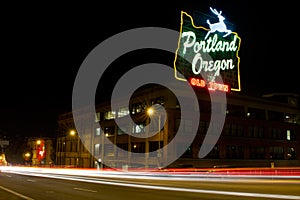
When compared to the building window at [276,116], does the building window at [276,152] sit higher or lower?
lower

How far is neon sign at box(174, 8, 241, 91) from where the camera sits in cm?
4531

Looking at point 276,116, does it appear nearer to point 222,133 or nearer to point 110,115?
point 222,133

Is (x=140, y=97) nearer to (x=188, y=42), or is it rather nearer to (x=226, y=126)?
(x=226, y=126)

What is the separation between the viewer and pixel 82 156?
251 feet

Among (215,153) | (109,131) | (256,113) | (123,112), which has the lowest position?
(215,153)

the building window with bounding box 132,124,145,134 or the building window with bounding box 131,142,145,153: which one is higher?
the building window with bounding box 132,124,145,134

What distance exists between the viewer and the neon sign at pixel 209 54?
45.3m

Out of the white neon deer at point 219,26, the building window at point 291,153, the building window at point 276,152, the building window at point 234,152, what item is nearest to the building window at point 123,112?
the building window at point 234,152

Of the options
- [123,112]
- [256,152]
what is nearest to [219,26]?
[123,112]

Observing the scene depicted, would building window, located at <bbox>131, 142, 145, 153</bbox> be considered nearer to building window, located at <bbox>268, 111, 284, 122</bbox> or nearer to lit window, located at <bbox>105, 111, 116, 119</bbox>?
lit window, located at <bbox>105, 111, 116, 119</bbox>

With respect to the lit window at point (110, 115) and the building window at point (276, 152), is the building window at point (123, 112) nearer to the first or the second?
the lit window at point (110, 115)

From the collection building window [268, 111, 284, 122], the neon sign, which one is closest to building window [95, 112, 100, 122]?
building window [268, 111, 284, 122]

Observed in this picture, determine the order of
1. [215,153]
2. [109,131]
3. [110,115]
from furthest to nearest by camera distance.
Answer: [110,115]
[109,131]
[215,153]

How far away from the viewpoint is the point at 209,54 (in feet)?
156
